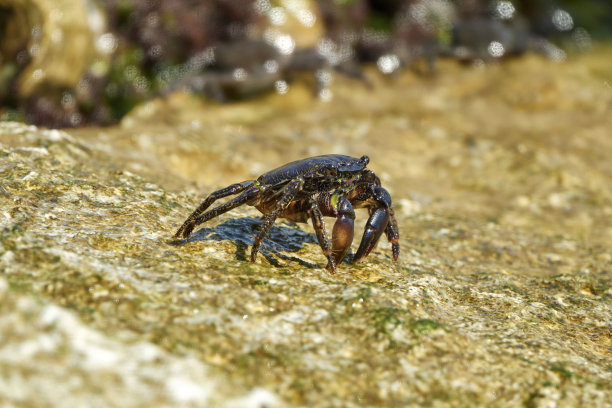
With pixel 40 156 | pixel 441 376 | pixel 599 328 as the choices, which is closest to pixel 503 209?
pixel 599 328

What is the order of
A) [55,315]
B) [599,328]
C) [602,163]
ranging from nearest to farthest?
[55,315] → [599,328] → [602,163]

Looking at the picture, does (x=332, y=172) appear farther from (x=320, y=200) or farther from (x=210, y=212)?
(x=210, y=212)

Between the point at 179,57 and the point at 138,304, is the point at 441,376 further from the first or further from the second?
the point at 179,57

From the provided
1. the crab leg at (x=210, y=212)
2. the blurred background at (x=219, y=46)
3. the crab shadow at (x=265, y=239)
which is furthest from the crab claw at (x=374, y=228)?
the blurred background at (x=219, y=46)

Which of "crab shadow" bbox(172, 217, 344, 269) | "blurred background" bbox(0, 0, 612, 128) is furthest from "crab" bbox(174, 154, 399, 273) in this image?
"blurred background" bbox(0, 0, 612, 128)

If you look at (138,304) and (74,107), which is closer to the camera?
(138,304)

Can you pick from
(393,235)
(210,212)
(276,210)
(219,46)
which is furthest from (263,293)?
(219,46)

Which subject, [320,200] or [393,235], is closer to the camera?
[320,200]

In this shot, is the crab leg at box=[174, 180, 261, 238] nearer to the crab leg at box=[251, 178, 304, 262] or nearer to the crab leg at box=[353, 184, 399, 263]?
the crab leg at box=[251, 178, 304, 262]
